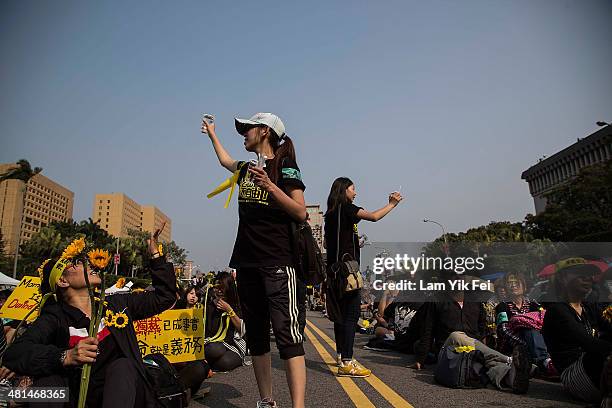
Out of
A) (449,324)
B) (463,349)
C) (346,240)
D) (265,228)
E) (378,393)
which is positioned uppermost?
(346,240)

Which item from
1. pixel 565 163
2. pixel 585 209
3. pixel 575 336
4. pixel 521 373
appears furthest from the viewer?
pixel 565 163

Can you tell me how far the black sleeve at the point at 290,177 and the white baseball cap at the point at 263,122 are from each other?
11.6 inches

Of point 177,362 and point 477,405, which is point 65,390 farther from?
point 477,405

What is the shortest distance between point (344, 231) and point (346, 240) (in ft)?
0.40

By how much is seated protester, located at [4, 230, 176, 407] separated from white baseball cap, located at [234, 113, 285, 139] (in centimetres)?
116

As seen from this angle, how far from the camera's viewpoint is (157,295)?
3.05 meters

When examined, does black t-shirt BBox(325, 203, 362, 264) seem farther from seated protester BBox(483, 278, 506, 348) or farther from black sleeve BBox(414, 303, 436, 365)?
seated protester BBox(483, 278, 506, 348)

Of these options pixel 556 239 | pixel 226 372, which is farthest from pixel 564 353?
pixel 556 239

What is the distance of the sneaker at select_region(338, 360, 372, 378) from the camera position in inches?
200

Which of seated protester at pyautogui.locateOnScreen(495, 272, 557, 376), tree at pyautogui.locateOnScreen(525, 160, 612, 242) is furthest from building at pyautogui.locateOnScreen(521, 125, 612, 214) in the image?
seated protester at pyautogui.locateOnScreen(495, 272, 557, 376)

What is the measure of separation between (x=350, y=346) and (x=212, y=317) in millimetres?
1879

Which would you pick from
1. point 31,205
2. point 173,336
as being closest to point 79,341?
point 173,336

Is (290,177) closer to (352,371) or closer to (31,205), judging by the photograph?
(352,371)

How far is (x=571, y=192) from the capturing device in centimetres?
4884
